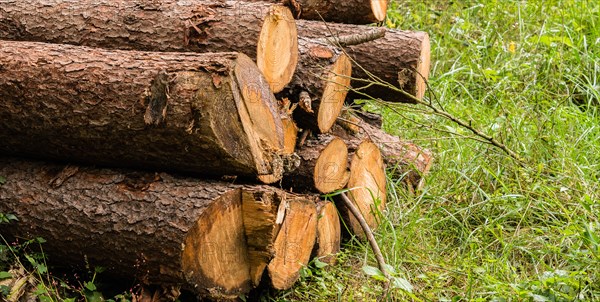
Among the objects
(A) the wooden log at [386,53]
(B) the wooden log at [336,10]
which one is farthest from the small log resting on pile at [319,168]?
(B) the wooden log at [336,10]

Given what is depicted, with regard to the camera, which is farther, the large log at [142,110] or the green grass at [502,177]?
the green grass at [502,177]

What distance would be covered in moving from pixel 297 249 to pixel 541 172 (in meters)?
1.53

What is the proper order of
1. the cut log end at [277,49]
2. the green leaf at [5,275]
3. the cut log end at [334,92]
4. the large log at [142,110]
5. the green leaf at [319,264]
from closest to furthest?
1. the large log at [142,110]
2. the green leaf at [5,275]
3. the cut log end at [277,49]
4. the green leaf at [319,264]
5. the cut log end at [334,92]

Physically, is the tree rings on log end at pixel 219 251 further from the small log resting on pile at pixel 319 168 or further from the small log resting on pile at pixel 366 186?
the small log resting on pile at pixel 366 186

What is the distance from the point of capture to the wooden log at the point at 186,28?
3.92 m

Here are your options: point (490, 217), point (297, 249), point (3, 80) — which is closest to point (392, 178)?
point (490, 217)

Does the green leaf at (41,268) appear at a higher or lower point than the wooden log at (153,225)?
lower

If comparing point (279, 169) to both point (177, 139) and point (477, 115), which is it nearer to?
point (177, 139)

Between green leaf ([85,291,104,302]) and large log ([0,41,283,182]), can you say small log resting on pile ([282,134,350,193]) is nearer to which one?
large log ([0,41,283,182])

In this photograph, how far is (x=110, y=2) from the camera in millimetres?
4199

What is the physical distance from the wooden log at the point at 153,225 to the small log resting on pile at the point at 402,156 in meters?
1.25

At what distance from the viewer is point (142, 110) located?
136 inches

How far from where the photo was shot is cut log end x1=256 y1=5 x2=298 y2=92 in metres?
3.91

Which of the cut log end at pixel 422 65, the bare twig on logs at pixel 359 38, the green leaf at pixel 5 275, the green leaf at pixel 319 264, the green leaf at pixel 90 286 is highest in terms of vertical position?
the bare twig on logs at pixel 359 38
